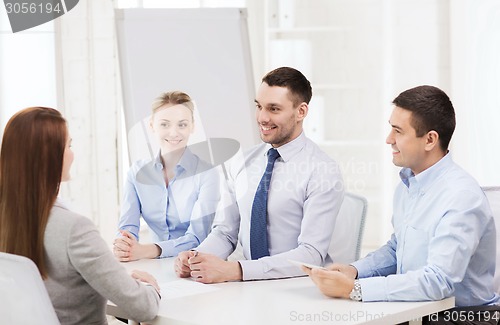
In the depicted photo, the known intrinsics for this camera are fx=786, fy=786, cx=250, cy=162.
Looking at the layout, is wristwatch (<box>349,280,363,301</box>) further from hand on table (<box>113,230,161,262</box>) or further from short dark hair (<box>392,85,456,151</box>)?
hand on table (<box>113,230,161,262</box>)

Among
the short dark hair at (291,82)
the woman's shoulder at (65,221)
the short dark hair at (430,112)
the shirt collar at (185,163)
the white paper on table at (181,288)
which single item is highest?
the short dark hair at (291,82)

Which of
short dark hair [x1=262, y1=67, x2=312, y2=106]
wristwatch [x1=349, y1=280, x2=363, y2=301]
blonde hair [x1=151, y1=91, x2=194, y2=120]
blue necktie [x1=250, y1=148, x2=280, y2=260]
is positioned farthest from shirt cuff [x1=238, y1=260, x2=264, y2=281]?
blonde hair [x1=151, y1=91, x2=194, y2=120]

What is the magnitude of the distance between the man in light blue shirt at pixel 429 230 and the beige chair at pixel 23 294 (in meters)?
0.74

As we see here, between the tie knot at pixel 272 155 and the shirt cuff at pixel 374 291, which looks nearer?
the shirt cuff at pixel 374 291

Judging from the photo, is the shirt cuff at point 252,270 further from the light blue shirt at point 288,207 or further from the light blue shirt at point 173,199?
the light blue shirt at point 173,199

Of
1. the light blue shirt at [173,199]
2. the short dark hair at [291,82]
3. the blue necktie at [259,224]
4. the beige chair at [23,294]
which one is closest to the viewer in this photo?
the beige chair at [23,294]

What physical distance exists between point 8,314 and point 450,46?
3.80 metres

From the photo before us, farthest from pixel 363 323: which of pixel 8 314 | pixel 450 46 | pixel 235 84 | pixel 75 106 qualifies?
pixel 450 46

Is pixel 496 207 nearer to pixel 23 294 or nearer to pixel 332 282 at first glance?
pixel 332 282

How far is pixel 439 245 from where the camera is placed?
81.7 inches

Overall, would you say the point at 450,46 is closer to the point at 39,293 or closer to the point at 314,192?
the point at 314,192

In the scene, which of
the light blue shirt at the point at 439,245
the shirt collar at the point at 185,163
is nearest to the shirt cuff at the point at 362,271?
the light blue shirt at the point at 439,245

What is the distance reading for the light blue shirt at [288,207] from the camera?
2.51m

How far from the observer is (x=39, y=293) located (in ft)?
5.47
